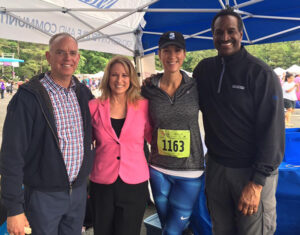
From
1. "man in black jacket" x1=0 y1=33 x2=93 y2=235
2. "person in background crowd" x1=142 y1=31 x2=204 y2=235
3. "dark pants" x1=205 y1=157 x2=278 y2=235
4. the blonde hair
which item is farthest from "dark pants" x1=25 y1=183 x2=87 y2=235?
"dark pants" x1=205 y1=157 x2=278 y2=235

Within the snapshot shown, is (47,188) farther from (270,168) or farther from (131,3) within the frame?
(131,3)

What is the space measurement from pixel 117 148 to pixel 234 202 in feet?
2.94

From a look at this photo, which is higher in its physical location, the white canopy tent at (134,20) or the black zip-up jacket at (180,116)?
the white canopy tent at (134,20)

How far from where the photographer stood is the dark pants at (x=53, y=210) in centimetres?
155

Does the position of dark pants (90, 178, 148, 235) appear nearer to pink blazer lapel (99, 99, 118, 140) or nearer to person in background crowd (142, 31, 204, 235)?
person in background crowd (142, 31, 204, 235)

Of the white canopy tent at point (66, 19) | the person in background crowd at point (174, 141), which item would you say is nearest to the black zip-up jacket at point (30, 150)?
Result: the person in background crowd at point (174, 141)

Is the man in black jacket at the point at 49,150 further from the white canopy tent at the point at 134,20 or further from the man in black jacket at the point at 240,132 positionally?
the white canopy tent at the point at 134,20

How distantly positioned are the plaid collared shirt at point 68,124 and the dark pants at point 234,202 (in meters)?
0.94

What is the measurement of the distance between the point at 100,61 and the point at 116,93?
3767cm

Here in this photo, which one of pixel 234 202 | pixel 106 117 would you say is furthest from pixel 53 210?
pixel 234 202

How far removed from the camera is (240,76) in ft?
5.32

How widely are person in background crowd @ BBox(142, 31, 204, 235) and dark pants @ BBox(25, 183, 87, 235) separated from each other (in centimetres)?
60

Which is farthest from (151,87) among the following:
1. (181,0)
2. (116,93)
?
(181,0)

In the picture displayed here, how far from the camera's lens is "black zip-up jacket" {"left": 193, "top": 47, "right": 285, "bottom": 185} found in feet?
4.93
